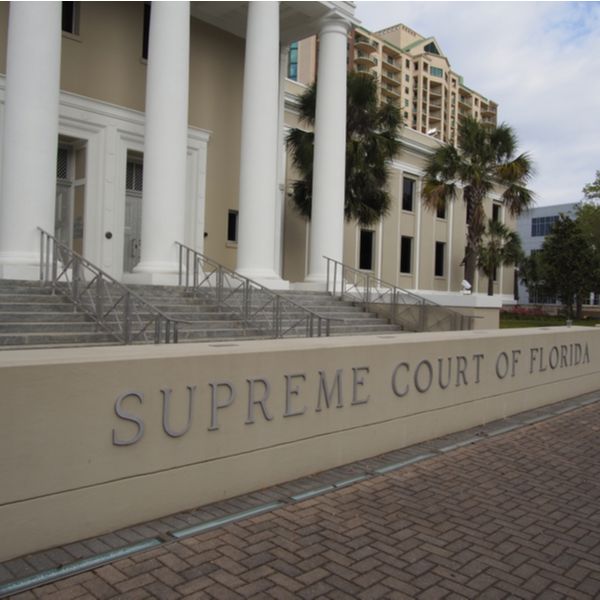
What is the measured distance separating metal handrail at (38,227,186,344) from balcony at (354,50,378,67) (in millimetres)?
73836

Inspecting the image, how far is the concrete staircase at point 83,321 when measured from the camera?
9070 millimetres

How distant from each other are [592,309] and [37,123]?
62738 millimetres

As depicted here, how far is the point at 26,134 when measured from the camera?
1241 centimetres

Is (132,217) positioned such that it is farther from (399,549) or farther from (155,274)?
(399,549)

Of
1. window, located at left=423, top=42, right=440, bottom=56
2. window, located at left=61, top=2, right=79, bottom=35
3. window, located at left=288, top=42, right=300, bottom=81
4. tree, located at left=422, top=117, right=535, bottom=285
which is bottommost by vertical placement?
tree, located at left=422, top=117, right=535, bottom=285

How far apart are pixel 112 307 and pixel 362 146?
13160 mm

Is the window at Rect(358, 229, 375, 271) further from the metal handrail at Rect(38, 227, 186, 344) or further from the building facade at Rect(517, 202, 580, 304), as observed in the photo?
the building facade at Rect(517, 202, 580, 304)

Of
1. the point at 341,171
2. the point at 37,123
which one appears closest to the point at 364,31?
the point at 341,171

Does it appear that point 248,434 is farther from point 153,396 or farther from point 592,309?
point 592,309

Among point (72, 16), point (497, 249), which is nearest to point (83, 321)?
point (72, 16)

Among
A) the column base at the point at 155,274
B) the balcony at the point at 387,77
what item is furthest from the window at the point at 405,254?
the balcony at the point at 387,77

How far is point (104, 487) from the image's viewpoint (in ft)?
12.9

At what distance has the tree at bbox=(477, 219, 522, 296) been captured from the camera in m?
35.2

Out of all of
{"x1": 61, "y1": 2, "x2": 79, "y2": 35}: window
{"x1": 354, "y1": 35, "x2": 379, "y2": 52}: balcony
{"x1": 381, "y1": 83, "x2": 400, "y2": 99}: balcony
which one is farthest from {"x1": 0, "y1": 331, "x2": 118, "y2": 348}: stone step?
{"x1": 381, "y1": 83, "x2": 400, "y2": 99}: balcony
